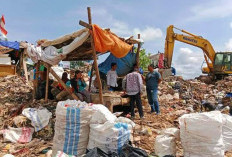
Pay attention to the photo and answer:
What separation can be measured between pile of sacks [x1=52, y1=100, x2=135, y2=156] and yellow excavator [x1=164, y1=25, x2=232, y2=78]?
44.1 ft

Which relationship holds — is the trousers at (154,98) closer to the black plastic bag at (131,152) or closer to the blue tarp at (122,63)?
the blue tarp at (122,63)

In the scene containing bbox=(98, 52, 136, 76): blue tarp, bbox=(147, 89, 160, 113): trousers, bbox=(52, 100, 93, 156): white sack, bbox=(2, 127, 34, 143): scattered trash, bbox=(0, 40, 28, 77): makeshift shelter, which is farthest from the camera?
bbox=(0, 40, 28, 77): makeshift shelter

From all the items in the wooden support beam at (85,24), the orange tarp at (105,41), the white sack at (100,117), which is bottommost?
the white sack at (100,117)

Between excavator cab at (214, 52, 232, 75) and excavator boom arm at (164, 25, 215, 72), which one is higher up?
excavator boom arm at (164, 25, 215, 72)

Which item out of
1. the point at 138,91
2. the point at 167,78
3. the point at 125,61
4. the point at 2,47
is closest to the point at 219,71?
the point at 167,78

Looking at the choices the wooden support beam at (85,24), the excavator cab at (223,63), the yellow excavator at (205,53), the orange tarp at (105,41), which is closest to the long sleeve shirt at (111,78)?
the orange tarp at (105,41)

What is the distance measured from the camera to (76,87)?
6648 mm

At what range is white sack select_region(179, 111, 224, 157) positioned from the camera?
10.1ft

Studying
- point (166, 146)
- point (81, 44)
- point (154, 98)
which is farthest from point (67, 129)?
point (154, 98)

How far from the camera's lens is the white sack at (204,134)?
3064 mm

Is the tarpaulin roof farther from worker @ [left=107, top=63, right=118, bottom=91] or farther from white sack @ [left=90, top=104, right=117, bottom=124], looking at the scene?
white sack @ [left=90, top=104, right=117, bottom=124]

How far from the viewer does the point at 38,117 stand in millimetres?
5516

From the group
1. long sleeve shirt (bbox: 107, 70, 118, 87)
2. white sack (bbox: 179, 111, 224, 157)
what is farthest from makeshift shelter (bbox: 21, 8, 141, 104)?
white sack (bbox: 179, 111, 224, 157)

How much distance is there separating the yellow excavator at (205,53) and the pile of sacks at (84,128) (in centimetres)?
1344
